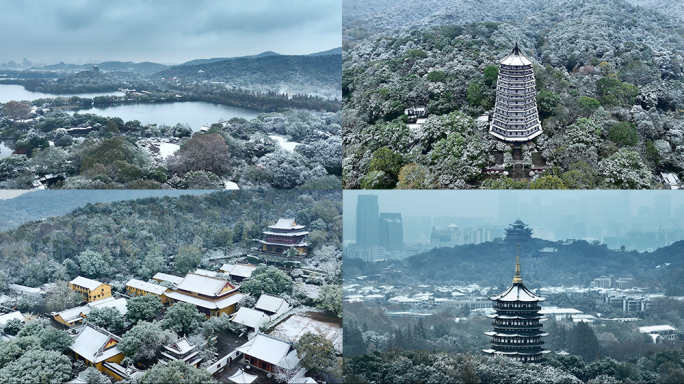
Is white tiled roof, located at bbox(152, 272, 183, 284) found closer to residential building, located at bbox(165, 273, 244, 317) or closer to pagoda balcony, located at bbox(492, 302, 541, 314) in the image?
residential building, located at bbox(165, 273, 244, 317)

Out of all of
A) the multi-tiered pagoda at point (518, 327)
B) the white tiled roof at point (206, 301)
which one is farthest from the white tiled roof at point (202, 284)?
the multi-tiered pagoda at point (518, 327)

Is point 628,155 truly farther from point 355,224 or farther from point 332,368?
point 332,368

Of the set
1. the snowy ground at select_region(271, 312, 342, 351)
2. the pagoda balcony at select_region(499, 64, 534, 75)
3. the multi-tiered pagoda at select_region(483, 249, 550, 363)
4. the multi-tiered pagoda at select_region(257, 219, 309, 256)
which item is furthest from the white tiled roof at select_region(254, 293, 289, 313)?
the pagoda balcony at select_region(499, 64, 534, 75)

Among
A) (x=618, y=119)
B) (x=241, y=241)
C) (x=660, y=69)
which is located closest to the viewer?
(x=618, y=119)

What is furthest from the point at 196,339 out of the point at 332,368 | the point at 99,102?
the point at 99,102

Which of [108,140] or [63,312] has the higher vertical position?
[108,140]

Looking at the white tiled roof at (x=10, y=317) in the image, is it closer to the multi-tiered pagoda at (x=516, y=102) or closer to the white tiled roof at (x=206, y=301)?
the white tiled roof at (x=206, y=301)
